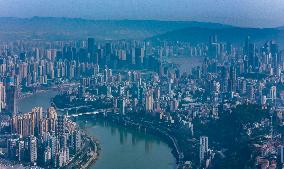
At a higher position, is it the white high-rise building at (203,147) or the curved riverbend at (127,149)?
the white high-rise building at (203,147)

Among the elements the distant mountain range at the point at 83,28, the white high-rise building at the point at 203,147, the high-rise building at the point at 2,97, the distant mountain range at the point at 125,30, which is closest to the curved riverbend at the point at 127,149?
the white high-rise building at the point at 203,147

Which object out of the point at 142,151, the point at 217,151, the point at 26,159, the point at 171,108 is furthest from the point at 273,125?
the point at 26,159

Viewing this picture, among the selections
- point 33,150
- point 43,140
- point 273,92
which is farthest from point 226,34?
point 33,150

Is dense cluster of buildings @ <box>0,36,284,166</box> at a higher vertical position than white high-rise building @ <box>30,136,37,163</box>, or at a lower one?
higher

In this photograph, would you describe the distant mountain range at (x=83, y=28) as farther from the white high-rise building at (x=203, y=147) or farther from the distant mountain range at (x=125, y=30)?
the white high-rise building at (x=203, y=147)

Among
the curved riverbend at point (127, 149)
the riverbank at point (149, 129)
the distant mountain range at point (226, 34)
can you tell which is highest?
the distant mountain range at point (226, 34)

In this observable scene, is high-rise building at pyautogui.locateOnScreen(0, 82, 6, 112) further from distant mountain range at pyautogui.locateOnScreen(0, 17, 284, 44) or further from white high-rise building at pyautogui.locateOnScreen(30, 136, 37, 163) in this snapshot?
white high-rise building at pyautogui.locateOnScreen(30, 136, 37, 163)

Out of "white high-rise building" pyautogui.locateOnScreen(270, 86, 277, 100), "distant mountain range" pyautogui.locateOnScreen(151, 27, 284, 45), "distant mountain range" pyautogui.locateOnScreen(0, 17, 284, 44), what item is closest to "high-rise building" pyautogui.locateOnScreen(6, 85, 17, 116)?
"distant mountain range" pyautogui.locateOnScreen(0, 17, 284, 44)
